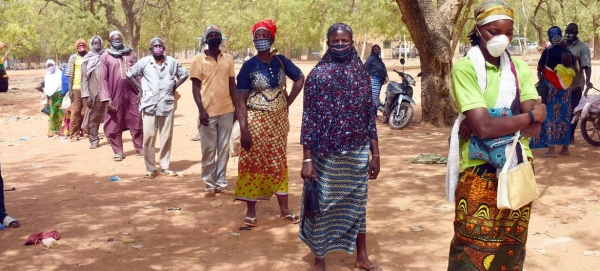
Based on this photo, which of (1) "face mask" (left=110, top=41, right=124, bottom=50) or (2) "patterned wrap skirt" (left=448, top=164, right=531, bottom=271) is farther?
(1) "face mask" (left=110, top=41, right=124, bottom=50)

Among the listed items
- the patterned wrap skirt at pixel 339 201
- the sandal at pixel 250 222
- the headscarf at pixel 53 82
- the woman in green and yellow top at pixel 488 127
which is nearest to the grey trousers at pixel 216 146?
the sandal at pixel 250 222

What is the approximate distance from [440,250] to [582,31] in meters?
50.1

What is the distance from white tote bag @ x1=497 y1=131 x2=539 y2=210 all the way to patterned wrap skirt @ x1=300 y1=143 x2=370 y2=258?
4.61 feet

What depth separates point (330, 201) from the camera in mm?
4348

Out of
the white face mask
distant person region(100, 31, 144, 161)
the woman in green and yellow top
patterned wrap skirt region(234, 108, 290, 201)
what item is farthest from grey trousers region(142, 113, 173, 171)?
the white face mask

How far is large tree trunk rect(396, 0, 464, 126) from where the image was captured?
1148cm

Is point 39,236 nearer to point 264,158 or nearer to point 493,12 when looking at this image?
point 264,158

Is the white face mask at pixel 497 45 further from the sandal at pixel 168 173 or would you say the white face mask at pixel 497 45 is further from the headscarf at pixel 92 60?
the headscarf at pixel 92 60

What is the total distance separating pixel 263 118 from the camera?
562cm

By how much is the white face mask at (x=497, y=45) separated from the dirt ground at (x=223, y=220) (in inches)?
80.3

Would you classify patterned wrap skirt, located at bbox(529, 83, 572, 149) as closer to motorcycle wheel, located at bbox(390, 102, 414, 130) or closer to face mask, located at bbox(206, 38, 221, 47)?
motorcycle wheel, located at bbox(390, 102, 414, 130)

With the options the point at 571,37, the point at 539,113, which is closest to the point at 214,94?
the point at 539,113

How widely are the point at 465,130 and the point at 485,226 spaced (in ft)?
1.59

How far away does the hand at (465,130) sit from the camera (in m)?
3.17
